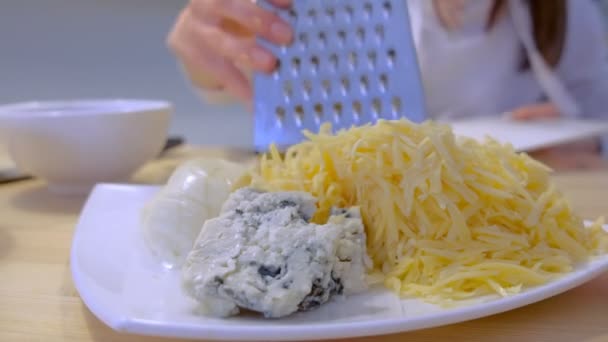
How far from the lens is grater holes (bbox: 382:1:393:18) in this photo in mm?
1003

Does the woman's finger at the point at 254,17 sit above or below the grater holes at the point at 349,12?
below

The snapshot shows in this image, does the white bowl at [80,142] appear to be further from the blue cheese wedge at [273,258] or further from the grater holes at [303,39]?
the blue cheese wedge at [273,258]

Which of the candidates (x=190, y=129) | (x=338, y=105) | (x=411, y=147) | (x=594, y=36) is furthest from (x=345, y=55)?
(x=190, y=129)

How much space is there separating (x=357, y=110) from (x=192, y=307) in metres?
0.61

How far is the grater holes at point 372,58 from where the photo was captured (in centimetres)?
102

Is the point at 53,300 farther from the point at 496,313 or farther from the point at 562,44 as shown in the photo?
the point at 562,44

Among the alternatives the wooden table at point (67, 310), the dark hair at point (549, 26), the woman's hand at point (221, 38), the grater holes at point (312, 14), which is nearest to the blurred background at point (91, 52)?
the dark hair at point (549, 26)

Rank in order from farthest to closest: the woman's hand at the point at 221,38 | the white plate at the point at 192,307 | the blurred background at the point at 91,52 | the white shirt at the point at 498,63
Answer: the blurred background at the point at 91,52
the white shirt at the point at 498,63
the woman's hand at the point at 221,38
the white plate at the point at 192,307

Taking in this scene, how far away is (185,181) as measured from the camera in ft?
2.47

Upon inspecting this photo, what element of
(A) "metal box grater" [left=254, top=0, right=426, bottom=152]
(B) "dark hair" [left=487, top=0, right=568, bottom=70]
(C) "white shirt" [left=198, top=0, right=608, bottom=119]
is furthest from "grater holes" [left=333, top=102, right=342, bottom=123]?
(B) "dark hair" [left=487, top=0, right=568, bottom=70]

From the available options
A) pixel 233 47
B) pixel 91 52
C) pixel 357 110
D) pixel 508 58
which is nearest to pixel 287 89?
pixel 357 110

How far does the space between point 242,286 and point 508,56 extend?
1.96 meters

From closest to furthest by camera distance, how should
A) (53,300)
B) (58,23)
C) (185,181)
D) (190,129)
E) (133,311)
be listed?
(133,311)
(53,300)
(185,181)
(58,23)
(190,129)

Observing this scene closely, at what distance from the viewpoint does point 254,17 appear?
1.11 m
